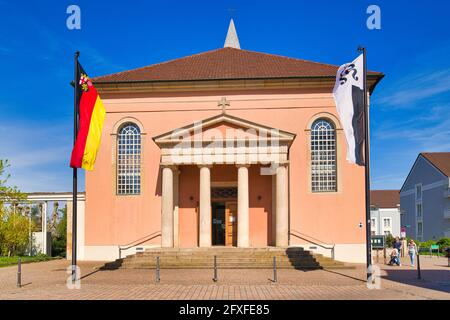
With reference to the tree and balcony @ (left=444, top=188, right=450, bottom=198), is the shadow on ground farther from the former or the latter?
balcony @ (left=444, top=188, right=450, bottom=198)

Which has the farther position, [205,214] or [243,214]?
[205,214]

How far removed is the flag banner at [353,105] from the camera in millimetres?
15672

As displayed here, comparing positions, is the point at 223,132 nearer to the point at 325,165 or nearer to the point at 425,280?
the point at 325,165

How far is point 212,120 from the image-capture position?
23.7 meters

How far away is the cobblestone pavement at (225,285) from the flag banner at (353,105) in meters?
4.35

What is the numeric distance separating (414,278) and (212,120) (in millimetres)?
11705

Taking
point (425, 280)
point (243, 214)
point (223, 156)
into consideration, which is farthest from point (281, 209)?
point (425, 280)

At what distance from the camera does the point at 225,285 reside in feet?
48.8

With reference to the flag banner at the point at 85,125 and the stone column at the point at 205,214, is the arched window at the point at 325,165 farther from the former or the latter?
the flag banner at the point at 85,125

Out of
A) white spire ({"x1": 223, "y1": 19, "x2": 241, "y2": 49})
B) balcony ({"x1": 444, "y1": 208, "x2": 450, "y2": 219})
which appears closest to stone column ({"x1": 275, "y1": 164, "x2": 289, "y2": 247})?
white spire ({"x1": 223, "y1": 19, "x2": 241, "y2": 49})

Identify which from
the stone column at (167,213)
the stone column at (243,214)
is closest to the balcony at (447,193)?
the stone column at (243,214)

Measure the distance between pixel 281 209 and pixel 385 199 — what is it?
73.4 m
